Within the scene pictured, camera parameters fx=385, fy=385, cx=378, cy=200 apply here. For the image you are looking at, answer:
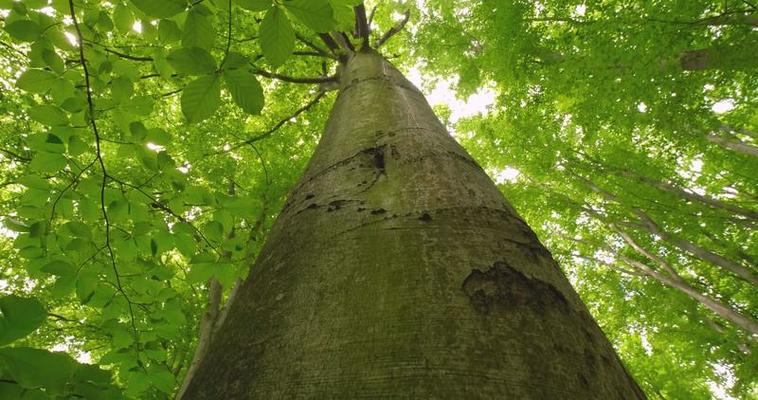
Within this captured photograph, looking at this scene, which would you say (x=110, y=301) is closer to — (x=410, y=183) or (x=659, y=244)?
(x=410, y=183)

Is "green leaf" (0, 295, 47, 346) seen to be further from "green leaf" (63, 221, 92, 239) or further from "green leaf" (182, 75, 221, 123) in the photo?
"green leaf" (63, 221, 92, 239)

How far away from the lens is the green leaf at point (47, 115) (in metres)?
1.25

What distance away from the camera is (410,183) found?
117cm

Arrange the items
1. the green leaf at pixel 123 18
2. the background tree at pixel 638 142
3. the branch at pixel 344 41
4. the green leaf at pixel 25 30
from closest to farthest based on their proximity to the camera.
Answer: the green leaf at pixel 25 30 < the green leaf at pixel 123 18 < the background tree at pixel 638 142 < the branch at pixel 344 41

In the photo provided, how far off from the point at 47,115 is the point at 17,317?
104 centimetres

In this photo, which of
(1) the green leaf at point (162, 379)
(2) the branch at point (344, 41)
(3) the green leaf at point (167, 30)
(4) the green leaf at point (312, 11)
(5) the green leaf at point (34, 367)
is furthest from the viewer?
(2) the branch at point (344, 41)

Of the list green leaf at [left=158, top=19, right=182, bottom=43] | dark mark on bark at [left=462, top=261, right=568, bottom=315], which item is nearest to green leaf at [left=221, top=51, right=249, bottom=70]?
green leaf at [left=158, top=19, right=182, bottom=43]

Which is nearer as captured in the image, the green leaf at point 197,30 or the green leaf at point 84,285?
the green leaf at point 197,30

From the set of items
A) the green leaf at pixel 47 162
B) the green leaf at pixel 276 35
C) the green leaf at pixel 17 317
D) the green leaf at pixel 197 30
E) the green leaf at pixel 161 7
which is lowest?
the green leaf at pixel 17 317

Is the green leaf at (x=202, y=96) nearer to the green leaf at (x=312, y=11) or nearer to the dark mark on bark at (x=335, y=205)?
the green leaf at (x=312, y=11)

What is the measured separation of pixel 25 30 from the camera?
3.62 feet

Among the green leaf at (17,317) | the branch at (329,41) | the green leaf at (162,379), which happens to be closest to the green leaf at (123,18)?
the green leaf at (17,317)

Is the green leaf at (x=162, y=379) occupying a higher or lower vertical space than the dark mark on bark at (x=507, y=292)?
higher

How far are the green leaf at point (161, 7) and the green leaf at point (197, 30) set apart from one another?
0.13 feet
